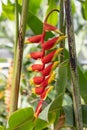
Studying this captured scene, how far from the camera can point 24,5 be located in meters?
0.54

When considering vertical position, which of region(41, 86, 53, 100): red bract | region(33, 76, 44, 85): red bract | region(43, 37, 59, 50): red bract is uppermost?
region(43, 37, 59, 50): red bract

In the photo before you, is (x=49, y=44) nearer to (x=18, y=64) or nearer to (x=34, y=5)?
(x=18, y=64)

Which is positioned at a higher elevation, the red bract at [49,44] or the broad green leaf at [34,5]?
the broad green leaf at [34,5]

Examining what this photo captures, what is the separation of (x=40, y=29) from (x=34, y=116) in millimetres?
224

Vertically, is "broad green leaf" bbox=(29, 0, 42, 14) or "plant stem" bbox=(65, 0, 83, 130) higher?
"broad green leaf" bbox=(29, 0, 42, 14)

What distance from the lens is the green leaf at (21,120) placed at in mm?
492

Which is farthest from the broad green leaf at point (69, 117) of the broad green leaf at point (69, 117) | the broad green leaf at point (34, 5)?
the broad green leaf at point (34, 5)

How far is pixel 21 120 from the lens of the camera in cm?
50

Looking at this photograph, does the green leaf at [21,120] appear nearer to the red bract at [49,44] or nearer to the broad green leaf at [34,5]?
the red bract at [49,44]

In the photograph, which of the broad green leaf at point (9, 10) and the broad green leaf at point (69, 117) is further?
the broad green leaf at point (9, 10)

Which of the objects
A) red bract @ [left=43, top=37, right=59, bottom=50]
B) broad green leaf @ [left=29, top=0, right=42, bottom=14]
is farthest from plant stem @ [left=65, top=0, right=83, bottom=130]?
broad green leaf @ [left=29, top=0, right=42, bottom=14]

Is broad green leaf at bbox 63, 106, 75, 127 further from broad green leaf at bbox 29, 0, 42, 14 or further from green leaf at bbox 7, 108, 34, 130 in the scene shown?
broad green leaf at bbox 29, 0, 42, 14

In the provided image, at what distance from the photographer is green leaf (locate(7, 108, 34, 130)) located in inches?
19.4

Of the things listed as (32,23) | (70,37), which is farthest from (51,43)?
(32,23)
